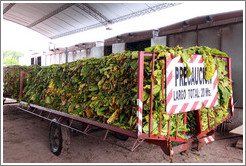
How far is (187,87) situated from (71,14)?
17135 millimetres

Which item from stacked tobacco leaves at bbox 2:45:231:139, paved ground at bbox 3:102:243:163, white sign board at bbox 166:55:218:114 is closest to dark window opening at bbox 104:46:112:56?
stacked tobacco leaves at bbox 2:45:231:139

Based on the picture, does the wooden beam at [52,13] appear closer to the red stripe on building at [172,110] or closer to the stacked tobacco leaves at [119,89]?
the stacked tobacco leaves at [119,89]

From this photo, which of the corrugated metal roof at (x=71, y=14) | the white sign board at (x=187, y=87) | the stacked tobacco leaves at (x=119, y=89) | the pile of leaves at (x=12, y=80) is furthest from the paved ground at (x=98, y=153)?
the corrugated metal roof at (x=71, y=14)

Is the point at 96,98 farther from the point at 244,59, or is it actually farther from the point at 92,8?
the point at 92,8

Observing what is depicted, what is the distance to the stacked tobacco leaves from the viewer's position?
299cm

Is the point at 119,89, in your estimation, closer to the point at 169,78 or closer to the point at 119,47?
the point at 169,78

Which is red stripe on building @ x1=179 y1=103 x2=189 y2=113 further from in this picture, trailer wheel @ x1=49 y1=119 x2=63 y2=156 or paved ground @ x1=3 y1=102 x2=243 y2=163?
trailer wheel @ x1=49 y1=119 x2=63 y2=156

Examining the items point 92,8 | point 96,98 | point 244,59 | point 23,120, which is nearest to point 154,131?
point 96,98

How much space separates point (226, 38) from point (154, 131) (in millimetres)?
5356

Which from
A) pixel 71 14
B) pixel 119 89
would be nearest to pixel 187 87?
pixel 119 89

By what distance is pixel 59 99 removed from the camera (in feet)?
17.5

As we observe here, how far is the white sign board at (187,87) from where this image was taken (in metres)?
3.01

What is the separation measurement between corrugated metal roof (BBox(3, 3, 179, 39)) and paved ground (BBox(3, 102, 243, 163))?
36.8ft

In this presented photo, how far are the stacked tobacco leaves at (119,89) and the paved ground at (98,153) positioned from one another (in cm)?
106
